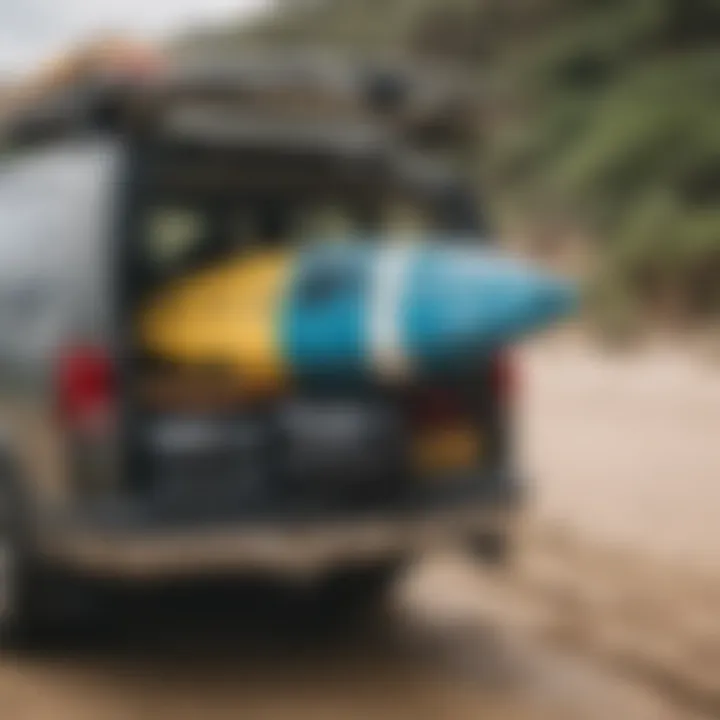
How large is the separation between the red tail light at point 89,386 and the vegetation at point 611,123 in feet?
35.6

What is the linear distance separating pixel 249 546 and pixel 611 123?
594 inches

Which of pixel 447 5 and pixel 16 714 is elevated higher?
pixel 447 5

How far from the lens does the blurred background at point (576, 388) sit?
5.14 meters

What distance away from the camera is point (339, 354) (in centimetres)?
479

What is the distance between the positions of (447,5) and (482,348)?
20.1 meters

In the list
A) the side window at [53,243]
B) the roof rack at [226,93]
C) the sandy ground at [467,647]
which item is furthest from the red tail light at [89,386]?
the sandy ground at [467,647]

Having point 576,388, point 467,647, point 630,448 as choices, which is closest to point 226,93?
point 467,647

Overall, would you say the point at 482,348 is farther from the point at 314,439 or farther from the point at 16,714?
the point at 16,714

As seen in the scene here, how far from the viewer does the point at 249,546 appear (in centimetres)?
473

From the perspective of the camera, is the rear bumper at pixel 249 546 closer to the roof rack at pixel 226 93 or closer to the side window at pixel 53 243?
the side window at pixel 53 243

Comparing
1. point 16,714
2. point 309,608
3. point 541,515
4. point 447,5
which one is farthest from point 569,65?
point 16,714

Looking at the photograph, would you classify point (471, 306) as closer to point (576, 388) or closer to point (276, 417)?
point (276, 417)

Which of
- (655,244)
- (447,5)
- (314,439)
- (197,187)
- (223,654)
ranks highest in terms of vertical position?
(447,5)

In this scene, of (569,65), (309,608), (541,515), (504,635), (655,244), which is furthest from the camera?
(569,65)
